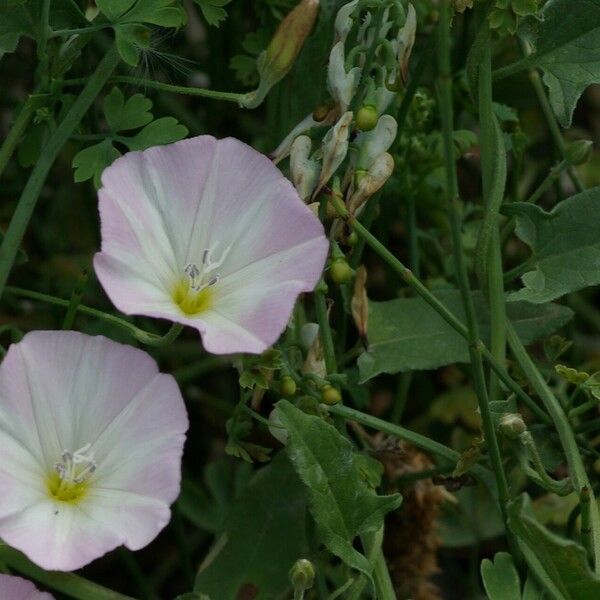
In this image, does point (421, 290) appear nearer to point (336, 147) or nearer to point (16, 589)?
point (336, 147)

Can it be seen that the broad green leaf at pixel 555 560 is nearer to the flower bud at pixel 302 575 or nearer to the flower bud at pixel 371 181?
the flower bud at pixel 302 575

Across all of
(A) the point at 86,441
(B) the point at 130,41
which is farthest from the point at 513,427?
(B) the point at 130,41

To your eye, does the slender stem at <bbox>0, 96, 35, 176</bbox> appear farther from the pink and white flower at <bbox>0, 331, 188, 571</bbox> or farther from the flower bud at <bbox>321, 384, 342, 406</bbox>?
the flower bud at <bbox>321, 384, 342, 406</bbox>

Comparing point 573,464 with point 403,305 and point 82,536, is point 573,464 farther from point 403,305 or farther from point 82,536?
point 82,536

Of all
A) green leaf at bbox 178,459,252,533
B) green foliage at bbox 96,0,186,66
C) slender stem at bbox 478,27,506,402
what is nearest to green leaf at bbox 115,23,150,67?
green foliage at bbox 96,0,186,66

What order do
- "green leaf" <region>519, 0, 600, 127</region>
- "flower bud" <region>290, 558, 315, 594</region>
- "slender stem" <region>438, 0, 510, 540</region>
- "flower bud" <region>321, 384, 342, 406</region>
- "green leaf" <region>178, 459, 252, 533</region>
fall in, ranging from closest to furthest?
1. "slender stem" <region>438, 0, 510, 540</region>
2. "flower bud" <region>290, 558, 315, 594</region>
3. "flower bud" <region>321, 384, 342, 406</region>
4. "green leaf" <region>519, 0, 600, 127</region>
5. "green leaf" <region>178, 459, 252, 533</region>
